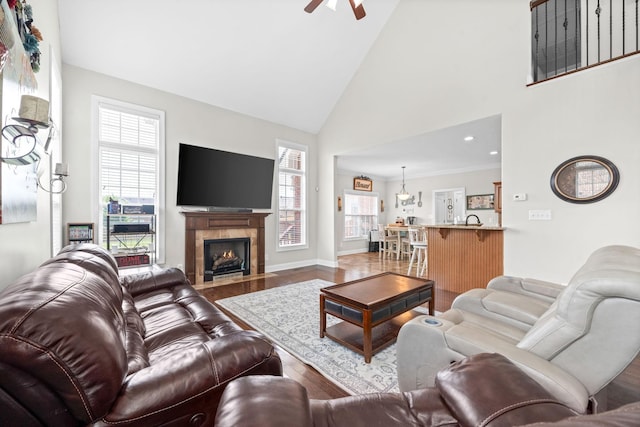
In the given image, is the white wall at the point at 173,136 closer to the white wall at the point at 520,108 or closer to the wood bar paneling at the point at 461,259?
the white wall at the point at 520,108

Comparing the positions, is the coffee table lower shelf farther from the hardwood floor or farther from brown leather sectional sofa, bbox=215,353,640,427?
brown leather sectional sofa, bbox=215,353,640,427

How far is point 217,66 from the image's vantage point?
4359mm

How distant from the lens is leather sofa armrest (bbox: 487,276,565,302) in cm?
213

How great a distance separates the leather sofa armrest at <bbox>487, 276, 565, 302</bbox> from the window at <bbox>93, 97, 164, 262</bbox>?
15.0 ft

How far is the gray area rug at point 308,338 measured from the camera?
6.35 feet

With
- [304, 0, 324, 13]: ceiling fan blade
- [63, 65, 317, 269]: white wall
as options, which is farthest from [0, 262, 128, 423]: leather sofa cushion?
[63, 65, 317, 269]: white wall

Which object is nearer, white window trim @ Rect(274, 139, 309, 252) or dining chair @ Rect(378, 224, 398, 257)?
white window trim @ Rect(274, 139, 309, 252)

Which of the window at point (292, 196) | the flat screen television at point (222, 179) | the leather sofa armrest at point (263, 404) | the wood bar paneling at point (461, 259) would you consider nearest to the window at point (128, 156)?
the flat screen television at point (222, 179)

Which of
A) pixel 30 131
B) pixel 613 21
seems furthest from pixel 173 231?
pixel 613 21

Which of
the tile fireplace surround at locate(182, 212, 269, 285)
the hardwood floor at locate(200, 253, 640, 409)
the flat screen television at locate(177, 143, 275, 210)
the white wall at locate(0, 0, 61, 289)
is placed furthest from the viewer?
the tile fireplace surround at locate(182, 212, 269, 285)

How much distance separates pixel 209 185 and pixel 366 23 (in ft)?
12.9

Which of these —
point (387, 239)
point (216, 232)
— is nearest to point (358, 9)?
point (216, 232)

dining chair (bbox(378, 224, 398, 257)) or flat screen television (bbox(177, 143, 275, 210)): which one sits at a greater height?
flat screen television (bbox(177, 143, 275, 210))

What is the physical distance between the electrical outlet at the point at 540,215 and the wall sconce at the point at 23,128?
4.63 metres
